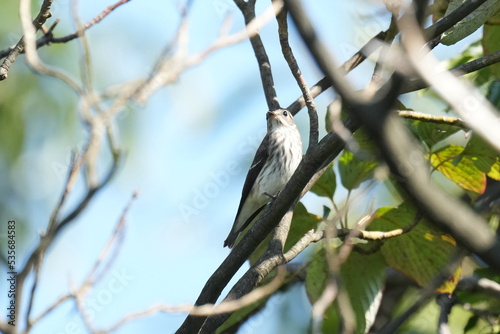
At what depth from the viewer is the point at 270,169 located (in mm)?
6523

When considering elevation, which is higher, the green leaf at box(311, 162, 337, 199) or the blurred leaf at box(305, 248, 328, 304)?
the green leaf at box(311, 162, 337, 199)

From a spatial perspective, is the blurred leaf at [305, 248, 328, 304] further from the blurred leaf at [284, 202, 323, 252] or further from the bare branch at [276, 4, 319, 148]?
the bare branch at [276, 4, 319, 148]

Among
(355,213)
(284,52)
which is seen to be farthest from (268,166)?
(284,52)

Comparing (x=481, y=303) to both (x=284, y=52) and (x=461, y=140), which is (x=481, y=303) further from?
(x=284, y=52)

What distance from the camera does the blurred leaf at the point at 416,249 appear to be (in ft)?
11.9

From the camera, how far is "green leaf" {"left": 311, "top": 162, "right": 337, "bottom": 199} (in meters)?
3.72

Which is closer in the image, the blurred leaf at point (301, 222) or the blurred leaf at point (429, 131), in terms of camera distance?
the blurred leaf at point (429, 131)

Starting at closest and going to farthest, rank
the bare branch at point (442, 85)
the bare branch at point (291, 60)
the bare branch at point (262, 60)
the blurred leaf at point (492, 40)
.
A: 1. the bare branch at point (442, 85)
2. the bare branch at point (291, 60)
3. the blurred leaf at point (492, 40)
4. the bare branch at point (262, 60)

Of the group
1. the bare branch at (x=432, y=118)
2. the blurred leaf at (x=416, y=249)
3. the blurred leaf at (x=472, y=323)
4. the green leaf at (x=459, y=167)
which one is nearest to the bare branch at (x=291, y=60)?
the bare branch at (x=432, y=118)

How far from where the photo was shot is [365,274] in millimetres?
3625

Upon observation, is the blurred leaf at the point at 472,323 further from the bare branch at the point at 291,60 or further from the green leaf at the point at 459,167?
the bare branch at the point at 291,60

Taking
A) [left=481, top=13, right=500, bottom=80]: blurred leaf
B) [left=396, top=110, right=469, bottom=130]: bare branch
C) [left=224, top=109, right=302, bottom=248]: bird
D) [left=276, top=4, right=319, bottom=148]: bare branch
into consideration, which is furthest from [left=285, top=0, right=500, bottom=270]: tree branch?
A: [left=224, top=109, right=302, bottom=248]: bird

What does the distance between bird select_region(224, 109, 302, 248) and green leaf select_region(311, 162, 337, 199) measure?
232cm

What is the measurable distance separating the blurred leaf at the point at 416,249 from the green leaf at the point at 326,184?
27 centimetres
